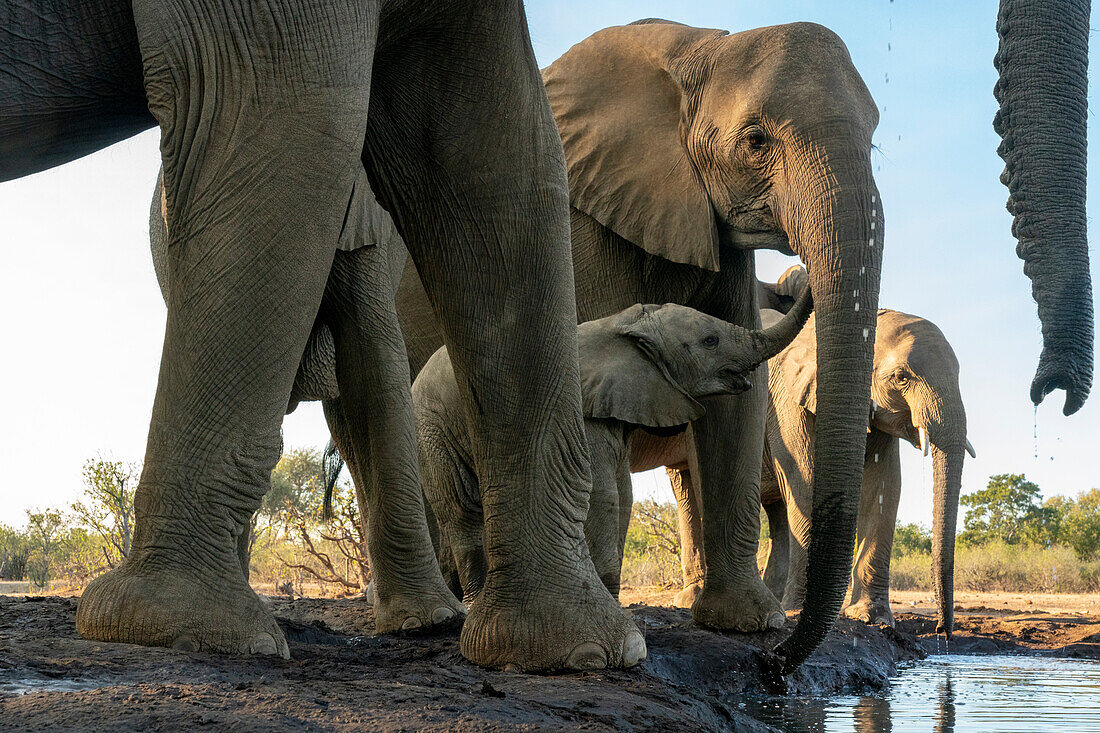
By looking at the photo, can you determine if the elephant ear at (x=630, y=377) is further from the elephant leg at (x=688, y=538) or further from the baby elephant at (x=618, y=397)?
the elephant leg at (x=688, y=538)

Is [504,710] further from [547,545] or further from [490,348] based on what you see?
[490,348]

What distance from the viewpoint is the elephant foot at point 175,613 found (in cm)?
231

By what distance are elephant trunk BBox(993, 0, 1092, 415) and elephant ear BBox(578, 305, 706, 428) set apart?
140cm

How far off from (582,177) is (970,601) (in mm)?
8932

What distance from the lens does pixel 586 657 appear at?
2.72 meters

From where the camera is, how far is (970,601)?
12.4 m

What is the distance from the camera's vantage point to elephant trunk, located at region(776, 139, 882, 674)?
3609 millimetres

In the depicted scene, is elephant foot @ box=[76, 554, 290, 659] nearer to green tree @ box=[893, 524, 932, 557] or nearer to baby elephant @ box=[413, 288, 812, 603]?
baby elephant @ box=[413, 288, 812, 603]

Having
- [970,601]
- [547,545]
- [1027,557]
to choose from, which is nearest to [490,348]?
[547,545]

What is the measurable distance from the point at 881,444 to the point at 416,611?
18.4 ft

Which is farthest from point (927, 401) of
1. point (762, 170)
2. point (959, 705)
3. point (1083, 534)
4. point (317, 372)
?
point (1083, 534)

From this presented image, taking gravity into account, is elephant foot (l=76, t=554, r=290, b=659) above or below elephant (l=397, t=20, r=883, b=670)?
below

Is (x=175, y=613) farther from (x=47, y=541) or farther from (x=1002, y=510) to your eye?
(x=1002, y=510)

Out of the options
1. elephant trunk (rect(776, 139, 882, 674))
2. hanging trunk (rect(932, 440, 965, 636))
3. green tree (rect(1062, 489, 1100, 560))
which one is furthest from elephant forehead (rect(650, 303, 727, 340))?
green tree (rect(1062, 489, 1100, 560))
